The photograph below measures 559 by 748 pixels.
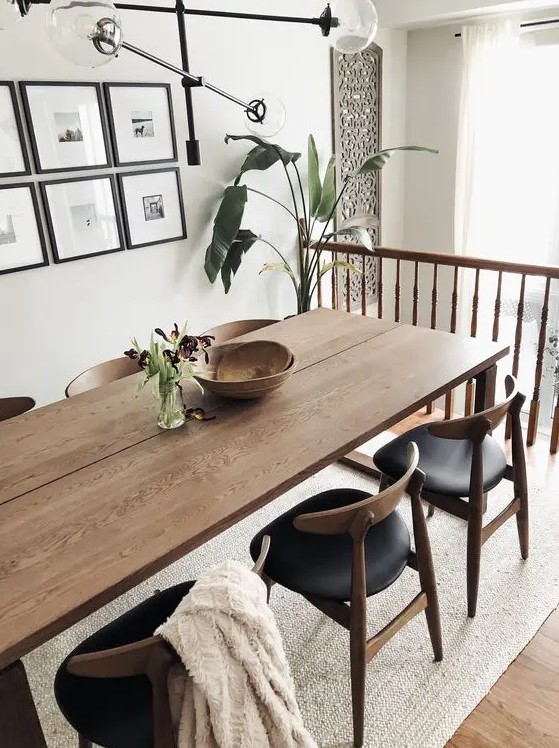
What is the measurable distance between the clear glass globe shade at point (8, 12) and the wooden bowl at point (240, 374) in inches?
41.6

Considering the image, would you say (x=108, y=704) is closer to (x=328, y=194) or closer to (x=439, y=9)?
(x=328, y=194)

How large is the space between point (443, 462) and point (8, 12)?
6.08 feet

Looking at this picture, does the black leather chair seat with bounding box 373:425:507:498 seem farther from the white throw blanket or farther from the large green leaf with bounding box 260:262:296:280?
the large green leaf with bounding box 260:262:296:280

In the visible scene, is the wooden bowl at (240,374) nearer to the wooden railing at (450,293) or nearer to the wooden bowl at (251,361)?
the wooden bowl at (251,361)

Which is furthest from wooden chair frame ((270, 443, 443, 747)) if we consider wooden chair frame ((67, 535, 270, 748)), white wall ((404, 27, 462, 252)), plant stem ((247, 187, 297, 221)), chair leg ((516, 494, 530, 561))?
white wall ((404, 27, 462, 252))

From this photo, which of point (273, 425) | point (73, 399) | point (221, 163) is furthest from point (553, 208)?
point (73, 399)

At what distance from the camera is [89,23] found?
1394 millimetres

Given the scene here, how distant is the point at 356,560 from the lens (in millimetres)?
1508

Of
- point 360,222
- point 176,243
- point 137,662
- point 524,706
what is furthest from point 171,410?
point 360,222

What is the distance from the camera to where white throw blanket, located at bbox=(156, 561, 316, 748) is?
3.35ft

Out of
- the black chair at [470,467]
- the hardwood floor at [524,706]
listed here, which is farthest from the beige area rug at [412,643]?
the black chair at [470,467]

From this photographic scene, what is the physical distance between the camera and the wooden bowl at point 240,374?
1.90m

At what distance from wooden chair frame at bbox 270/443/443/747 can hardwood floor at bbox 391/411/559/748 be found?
21 cm

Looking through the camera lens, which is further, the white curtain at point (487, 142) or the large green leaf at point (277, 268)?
the white curtain at point (487, 142)
